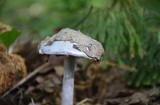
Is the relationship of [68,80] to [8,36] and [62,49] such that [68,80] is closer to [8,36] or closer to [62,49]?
[62,49]

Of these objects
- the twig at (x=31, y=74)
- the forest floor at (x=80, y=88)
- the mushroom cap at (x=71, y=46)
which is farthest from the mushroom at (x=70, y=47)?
the twig at (x=31, y=74)

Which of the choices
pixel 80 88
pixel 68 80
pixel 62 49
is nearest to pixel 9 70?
pixel 68 80

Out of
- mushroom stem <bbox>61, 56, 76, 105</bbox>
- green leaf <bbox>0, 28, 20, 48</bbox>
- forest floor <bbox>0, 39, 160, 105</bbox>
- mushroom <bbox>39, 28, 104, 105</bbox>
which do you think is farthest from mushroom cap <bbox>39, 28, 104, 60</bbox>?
forest floor <bbox>0, 39, 160, 105</bbox>

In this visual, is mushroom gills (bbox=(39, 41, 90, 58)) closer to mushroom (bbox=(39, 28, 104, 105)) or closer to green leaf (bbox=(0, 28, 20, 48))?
mushroom (bbox=(39, 28, 104, 105))

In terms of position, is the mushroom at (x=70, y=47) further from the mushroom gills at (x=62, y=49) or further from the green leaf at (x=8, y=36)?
the green leaf at (x=8, y=36)

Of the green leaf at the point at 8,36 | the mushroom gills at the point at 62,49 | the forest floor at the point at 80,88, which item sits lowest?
the forest floor at the point at 80,88
